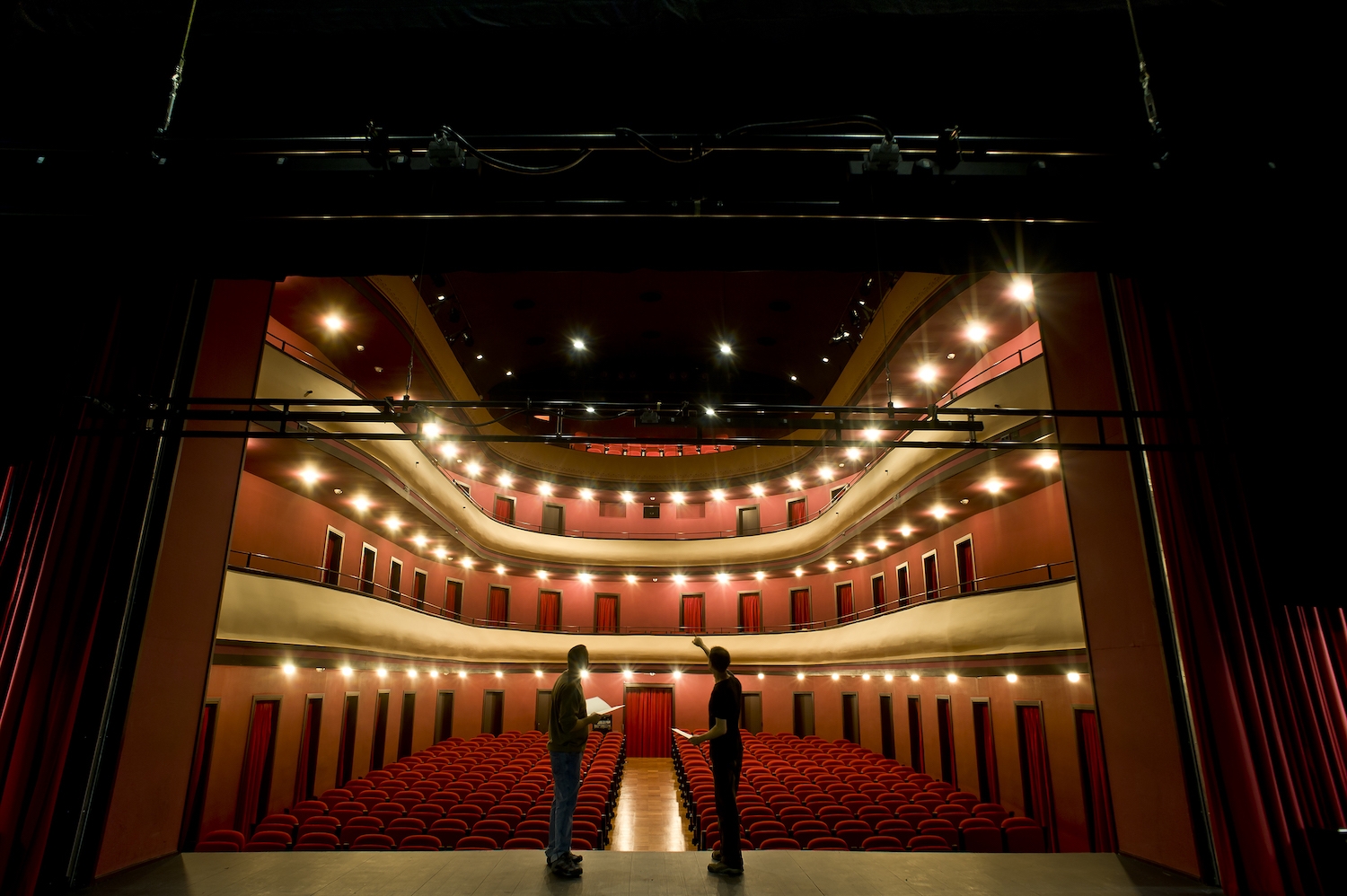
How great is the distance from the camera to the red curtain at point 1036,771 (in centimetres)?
1171

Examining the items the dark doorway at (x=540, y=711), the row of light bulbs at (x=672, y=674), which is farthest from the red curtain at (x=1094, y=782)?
the dark doorway at (x=540, y=711)

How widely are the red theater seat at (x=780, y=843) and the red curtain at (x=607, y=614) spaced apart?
17.2m

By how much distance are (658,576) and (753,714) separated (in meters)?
5.29

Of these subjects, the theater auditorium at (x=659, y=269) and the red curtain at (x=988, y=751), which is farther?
the red curtain at (x=988, y=751)

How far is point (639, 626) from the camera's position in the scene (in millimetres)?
24344

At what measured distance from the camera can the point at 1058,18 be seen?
4078mm

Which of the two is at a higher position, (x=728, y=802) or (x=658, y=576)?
(x=658, y=576)

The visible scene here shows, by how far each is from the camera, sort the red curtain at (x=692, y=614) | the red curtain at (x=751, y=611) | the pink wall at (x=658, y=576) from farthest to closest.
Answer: the red curtain at (x=692, y=614), the red curtain at (x=751, y=611), the pink wall at (x=658, y=576)

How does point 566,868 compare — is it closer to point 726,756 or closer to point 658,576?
point 726,756

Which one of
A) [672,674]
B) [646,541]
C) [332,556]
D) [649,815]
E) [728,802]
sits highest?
[646,541]

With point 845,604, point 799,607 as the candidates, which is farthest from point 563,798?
point 799,607

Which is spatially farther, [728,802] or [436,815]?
[436,815]

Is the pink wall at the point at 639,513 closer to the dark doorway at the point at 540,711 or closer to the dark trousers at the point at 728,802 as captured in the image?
the dark doorway at the point at 540,711

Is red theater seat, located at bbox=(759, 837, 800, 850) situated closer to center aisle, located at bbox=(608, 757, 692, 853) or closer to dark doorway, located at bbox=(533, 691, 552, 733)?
center aisle, located at bbox=(608, 757, 692, 853)
